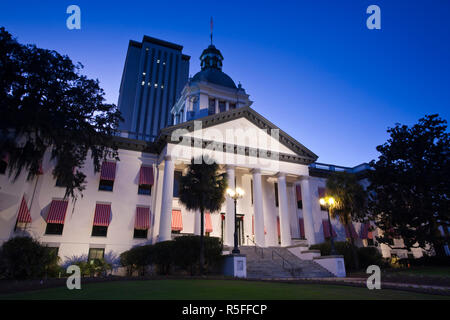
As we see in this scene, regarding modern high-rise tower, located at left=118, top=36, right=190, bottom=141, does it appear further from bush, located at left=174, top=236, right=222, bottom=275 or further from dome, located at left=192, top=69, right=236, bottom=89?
bush, located at left=174, top=236, right=222, bottom=275

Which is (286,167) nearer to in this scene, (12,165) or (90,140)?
(90,140)

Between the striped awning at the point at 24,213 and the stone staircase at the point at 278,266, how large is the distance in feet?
53.5

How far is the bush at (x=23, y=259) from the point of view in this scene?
15.3 m

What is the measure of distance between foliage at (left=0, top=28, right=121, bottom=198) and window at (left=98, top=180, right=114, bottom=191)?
661 cm

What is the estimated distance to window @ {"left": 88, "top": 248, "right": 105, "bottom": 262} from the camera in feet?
70.2

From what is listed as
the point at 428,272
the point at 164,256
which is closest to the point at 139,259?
the point at 164,256

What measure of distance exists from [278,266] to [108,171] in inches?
639

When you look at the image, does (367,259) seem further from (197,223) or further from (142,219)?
(142,219)

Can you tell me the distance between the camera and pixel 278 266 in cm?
2036

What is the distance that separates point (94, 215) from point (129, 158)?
19.2ft

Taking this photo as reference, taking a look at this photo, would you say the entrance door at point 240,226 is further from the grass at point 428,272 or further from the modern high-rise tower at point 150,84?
the modern high-rise tower at point 150,84

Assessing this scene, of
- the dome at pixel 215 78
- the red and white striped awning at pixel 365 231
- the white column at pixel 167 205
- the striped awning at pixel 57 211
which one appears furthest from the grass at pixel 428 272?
the dome at pixel 215 78

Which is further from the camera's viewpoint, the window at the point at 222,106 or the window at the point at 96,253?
the window at the point at 222,106
